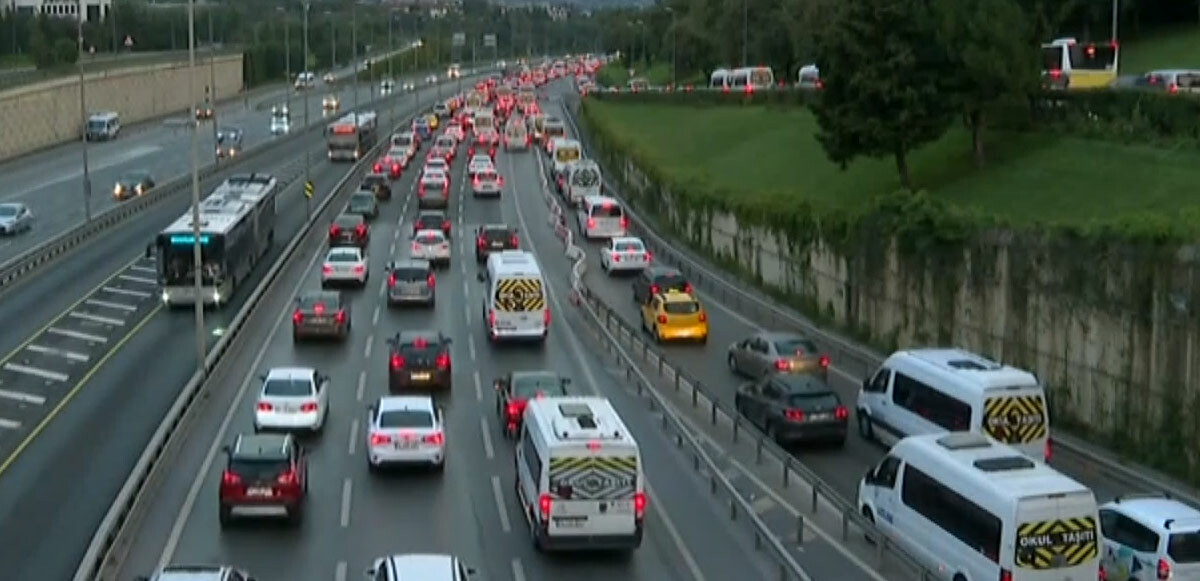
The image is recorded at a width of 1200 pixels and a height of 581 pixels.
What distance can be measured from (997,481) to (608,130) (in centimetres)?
7840

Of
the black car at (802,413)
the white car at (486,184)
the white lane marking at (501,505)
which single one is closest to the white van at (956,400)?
the black car at (802,413)

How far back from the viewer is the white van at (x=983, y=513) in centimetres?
2202

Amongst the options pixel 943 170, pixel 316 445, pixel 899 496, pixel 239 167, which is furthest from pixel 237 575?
pixel 239 167

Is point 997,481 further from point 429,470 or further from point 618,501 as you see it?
point 429,470

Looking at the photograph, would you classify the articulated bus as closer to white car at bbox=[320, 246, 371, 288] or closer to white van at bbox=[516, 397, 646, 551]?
white car at bbox=[320, 246, 371, 288]

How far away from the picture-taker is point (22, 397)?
38.7 m

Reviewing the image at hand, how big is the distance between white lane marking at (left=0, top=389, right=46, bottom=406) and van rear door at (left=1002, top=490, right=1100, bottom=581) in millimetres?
23762

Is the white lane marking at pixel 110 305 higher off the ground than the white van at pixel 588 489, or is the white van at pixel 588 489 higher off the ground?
the white van at pixel 588 489

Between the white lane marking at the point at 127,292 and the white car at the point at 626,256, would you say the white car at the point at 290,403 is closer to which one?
the white lane marking at the point at 127,292

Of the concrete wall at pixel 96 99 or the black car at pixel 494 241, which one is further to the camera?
the concrete wall at pixel 96 99

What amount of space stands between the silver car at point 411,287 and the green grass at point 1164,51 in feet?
113

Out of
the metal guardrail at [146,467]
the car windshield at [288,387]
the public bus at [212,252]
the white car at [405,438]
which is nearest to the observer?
the metal guardrail at [146,467]

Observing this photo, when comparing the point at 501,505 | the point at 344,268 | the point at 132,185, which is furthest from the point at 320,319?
the point at 132,185

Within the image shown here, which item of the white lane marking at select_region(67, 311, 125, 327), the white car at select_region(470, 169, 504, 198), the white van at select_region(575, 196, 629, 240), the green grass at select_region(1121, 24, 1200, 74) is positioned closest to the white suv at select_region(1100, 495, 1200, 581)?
the white lane marking at select_region(67, 311, 125, 327)
